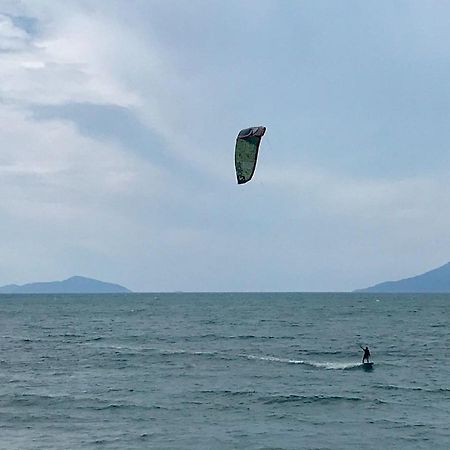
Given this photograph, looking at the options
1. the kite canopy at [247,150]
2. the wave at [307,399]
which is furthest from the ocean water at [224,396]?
the kite canopy at [247,150]

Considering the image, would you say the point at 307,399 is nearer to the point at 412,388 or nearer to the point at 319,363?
the point at 412,388

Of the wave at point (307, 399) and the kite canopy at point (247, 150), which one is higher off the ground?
the kite canopy at point (247, 150)

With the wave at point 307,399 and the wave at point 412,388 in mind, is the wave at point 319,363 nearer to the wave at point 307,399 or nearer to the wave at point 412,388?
the wave at point 412,388

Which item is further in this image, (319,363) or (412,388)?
(319,363)

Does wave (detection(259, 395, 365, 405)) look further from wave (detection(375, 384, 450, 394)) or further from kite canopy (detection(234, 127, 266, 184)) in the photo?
kite canopy (detection(234, 127, 266, 184))

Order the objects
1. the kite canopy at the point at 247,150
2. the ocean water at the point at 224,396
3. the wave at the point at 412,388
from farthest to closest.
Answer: the wave at the point at 412,388, the ocean water at the point at 224,396, the kite canopy at the point at 247,150

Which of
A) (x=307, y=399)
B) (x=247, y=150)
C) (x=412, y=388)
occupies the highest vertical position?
(x=247, y=150)

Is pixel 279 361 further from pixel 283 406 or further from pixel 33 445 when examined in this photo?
pixel 33 445

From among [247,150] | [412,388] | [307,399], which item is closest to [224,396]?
[307,399]

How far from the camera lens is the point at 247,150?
78.7ft

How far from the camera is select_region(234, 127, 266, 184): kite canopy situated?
23.7 meters

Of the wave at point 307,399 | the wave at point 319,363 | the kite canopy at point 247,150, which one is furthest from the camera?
the wave at point 319,363

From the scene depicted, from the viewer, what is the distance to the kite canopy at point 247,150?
77.9ft

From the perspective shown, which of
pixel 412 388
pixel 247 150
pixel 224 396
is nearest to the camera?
pixel 247 150
